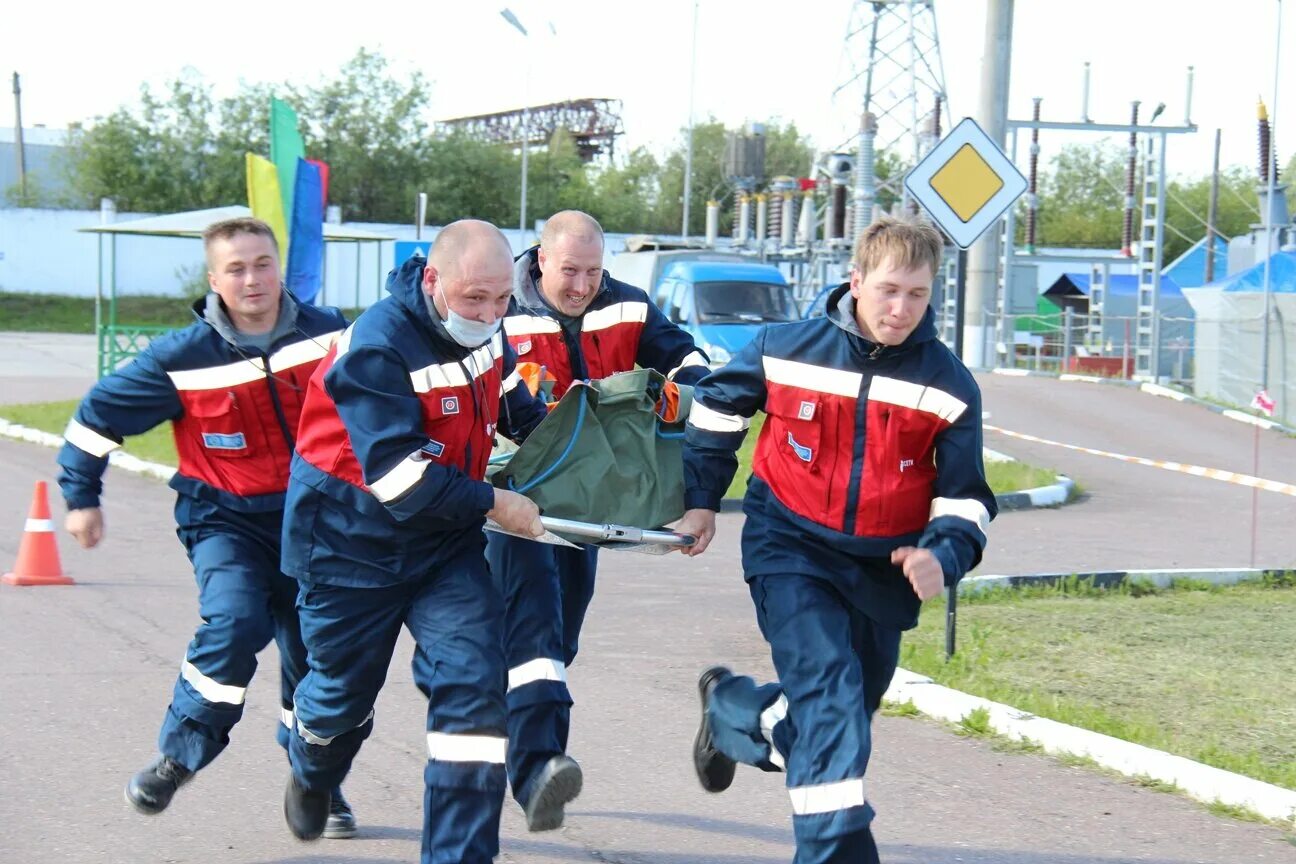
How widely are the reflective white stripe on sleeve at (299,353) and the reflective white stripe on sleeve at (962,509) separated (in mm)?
1995

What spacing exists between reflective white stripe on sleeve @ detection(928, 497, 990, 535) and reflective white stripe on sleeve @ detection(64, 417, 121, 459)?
8.60ft

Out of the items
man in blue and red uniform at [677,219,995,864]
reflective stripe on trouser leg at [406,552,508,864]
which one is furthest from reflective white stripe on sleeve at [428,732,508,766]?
man in blue and red uniform at [677,219,995,864]

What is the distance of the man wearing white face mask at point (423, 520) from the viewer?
4.30m

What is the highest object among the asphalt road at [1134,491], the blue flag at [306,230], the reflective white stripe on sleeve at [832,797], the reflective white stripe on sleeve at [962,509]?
the blue flag at [306,230]

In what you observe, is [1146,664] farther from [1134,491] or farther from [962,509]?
[1134,491]

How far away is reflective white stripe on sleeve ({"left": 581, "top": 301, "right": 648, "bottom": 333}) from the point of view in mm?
5902

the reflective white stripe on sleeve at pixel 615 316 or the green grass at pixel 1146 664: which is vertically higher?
the reflective white stripe on sleeve at pixel 615 316

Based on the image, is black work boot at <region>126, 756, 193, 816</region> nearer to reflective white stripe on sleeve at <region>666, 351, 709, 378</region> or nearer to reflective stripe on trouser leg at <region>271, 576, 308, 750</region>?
reflective stripe on trouser leg at <region>271, 576, 308, 750</region>

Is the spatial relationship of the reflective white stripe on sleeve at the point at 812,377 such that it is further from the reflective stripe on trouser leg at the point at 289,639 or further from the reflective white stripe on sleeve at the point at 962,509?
the reflective stripe on trouser leg at the point at 289,639

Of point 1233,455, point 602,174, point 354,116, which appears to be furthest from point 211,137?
point 1233,455

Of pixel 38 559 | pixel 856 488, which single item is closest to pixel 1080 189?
pixel 38 559

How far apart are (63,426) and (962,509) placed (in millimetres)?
16954

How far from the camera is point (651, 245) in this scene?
31953mm

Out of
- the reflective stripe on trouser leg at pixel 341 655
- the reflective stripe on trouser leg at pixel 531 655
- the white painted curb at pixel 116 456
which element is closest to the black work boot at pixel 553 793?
the reflective stripe on trouser leg at pixel 531 655
